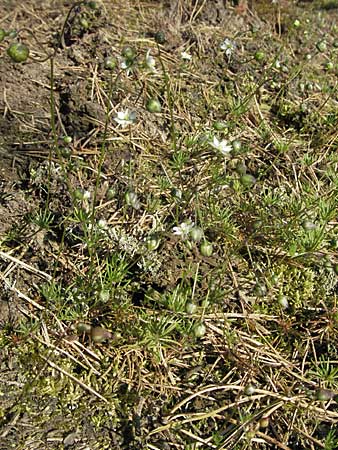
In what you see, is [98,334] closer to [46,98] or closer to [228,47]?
[46,98]

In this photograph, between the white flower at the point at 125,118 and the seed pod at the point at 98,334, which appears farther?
the white flower at the point at 125,118

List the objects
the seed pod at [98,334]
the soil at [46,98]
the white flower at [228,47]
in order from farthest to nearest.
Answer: the white flower at [228,47] < the soil at [46,98] < the seed pod at [98,334]

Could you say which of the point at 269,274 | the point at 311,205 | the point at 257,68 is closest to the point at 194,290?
the point at 269,274

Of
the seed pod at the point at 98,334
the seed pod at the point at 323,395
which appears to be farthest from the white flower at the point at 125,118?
the seed pod at the point at 323,395

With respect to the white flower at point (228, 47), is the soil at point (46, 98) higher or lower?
lower

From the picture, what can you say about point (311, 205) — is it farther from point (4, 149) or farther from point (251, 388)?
point (4, 149)

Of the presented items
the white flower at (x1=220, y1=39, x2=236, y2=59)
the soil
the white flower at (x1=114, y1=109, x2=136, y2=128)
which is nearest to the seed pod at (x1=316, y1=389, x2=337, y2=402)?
the soil

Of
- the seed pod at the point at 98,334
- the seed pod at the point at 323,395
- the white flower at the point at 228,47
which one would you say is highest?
the white flower at the point at 228,47

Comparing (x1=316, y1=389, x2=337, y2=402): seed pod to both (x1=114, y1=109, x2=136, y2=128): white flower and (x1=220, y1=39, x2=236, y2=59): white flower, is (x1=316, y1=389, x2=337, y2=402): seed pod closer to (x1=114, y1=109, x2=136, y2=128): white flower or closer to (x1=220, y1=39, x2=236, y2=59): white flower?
(x1=114, y1=109, x2=136, y2=128): white flower

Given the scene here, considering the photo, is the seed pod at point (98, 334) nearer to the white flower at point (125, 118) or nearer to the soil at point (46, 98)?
the soil at point (46, 98)

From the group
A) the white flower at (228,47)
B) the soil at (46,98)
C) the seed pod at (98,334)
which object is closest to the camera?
the seed pod at (98,334)

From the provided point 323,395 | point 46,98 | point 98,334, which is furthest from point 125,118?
point 323,395
